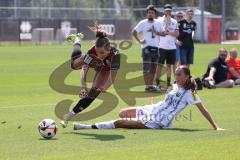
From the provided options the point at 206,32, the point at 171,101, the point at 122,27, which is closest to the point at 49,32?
the point at 122,27

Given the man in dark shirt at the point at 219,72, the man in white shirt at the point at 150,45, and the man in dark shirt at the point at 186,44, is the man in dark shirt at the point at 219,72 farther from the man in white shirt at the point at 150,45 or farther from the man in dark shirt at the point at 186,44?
the man in dark shirt at the point at 186,44

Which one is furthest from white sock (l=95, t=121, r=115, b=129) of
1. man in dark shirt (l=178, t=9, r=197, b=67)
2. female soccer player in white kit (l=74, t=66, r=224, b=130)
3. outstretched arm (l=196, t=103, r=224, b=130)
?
man in dark shirt (l=178, t=9, r=197, b=67)

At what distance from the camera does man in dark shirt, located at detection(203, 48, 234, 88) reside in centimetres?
2177

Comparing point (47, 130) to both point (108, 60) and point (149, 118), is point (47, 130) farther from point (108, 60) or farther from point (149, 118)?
point (108, 60)

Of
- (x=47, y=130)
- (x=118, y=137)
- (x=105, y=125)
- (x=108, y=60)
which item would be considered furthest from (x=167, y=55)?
(x=47, y=130)

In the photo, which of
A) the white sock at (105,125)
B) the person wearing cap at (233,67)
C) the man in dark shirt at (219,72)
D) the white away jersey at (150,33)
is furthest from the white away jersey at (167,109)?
the person wearing cap at (233,67)

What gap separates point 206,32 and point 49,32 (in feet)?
45.0

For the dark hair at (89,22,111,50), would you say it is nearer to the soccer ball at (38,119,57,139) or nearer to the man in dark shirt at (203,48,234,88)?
the soccer ball at (38,119,57,139)

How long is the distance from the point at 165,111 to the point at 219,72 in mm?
9514

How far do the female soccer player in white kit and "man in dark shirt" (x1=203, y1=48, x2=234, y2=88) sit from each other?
890cm

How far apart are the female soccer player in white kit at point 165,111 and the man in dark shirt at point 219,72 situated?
8895 millimetres

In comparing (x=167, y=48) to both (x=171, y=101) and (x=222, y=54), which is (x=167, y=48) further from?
(x=171, y=101)

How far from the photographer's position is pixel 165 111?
12828mm

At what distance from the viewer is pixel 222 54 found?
857 inches
